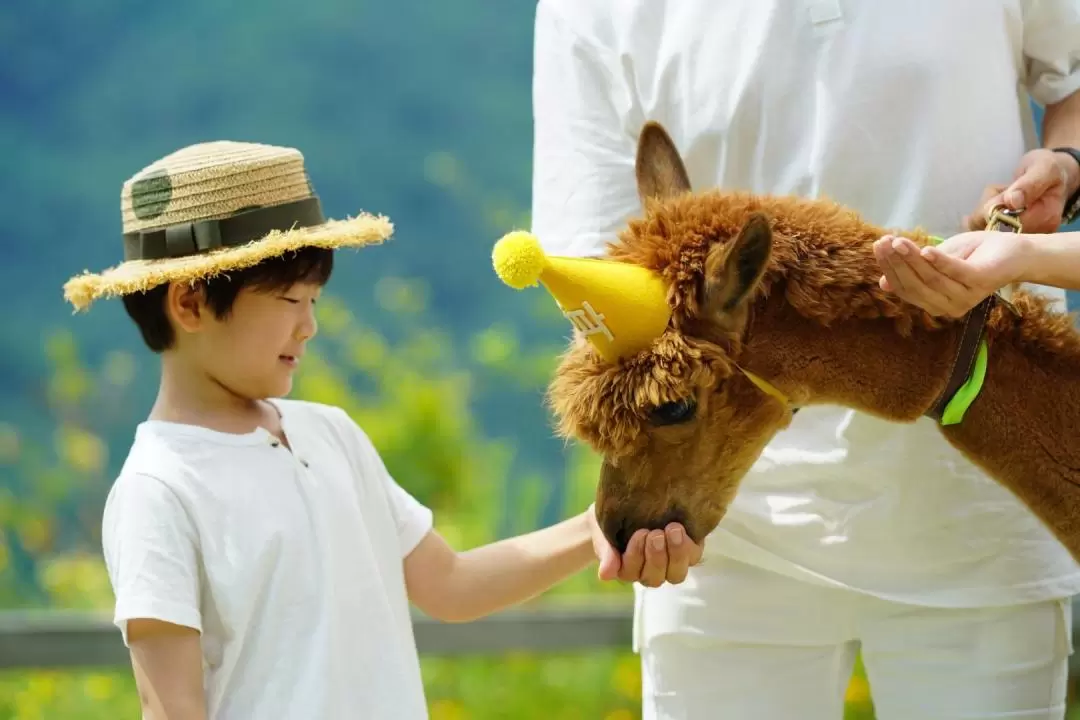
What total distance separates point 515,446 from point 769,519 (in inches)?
99.3

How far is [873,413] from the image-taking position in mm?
2020

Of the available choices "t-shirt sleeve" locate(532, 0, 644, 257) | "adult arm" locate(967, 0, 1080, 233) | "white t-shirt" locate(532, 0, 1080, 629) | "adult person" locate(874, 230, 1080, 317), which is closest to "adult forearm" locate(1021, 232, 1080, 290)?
"adult person" locate(874, 230, 1080, 317)

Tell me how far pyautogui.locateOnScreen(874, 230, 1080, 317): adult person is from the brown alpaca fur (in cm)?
12

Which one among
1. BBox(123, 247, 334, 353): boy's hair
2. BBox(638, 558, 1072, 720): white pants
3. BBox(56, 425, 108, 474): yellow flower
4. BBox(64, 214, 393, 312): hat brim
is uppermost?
BBox(64, 214, 393, 312): hat brim

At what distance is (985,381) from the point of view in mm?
2006

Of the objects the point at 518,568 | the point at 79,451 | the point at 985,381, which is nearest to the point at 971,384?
the point at 985,381

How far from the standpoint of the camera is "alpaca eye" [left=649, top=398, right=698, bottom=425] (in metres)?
1.93

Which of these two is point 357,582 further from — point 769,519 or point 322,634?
point 769,519

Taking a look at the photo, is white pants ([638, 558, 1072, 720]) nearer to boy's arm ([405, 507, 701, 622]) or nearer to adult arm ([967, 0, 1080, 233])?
boy's arm ([405, 507, 701, 622])

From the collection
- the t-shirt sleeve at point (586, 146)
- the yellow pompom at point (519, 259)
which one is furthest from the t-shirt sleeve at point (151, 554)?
the t-shirt sleeve at point (586, 146)

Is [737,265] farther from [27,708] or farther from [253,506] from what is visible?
[27,708]

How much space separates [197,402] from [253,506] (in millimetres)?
215

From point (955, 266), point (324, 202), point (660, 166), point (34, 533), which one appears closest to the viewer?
point (955, 266)

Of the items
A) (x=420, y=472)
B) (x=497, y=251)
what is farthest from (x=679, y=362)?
(x=420, y=472)
